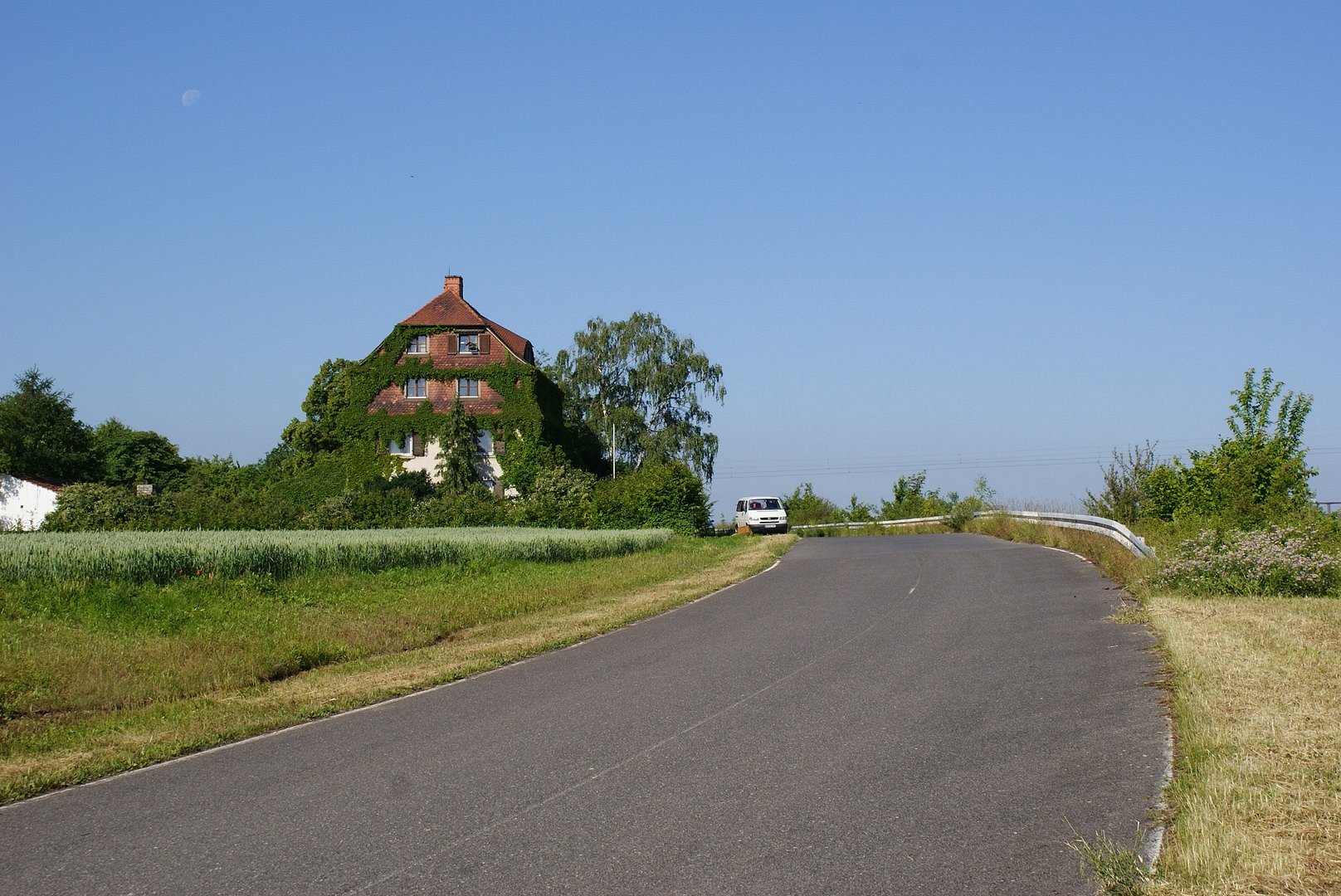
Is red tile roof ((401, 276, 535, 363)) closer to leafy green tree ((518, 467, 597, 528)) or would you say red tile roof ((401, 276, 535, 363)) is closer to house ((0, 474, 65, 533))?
leafy green tree ((518, 467, 597, 528))

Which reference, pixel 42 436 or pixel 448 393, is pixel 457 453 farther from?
pixel 42 436

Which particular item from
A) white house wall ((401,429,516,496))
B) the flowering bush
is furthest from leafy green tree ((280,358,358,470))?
the flowering bush

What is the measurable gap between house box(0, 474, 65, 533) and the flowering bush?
5577cm

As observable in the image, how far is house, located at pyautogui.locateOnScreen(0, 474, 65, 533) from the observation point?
5669cm

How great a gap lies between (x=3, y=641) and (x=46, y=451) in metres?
69.5

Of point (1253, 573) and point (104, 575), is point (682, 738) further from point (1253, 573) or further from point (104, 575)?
point (104, 575)

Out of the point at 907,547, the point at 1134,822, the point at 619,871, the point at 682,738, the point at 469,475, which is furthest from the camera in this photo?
A: the point at 469,475

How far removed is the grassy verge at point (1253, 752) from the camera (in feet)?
17.1

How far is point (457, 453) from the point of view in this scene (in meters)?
58.8

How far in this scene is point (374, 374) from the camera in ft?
204

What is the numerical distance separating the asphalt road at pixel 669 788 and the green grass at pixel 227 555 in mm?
8863

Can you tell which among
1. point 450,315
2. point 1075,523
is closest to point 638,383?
point 450,315

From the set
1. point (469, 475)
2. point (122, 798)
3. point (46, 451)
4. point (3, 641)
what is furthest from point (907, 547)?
point (46, 451)

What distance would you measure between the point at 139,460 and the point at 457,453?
30838 millimetres
